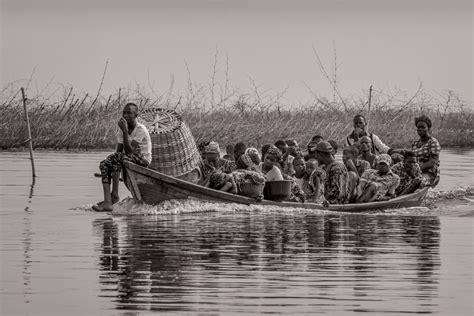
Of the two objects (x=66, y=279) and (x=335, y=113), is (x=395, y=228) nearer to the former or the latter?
(x=66, y=279)

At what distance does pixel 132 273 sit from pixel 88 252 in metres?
1.65

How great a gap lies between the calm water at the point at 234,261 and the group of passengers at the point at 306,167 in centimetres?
39

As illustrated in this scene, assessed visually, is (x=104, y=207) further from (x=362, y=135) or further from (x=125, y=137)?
(x=362, y=135)

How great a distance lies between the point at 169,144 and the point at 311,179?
197 centimetres

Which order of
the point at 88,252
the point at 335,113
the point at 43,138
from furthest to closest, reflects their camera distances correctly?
the point at 335,113
the point at 43,138
the point at 88,252

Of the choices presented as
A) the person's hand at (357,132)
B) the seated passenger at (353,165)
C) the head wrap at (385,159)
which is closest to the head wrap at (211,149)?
the seated passenger at (353,165)

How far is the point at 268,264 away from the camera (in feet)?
41.8

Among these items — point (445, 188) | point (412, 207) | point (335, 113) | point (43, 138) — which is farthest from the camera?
point (335, 113)

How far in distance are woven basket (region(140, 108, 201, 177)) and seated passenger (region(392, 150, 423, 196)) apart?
3.17 m

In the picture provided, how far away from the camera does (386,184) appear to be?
62.9ft

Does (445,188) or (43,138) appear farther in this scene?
(43,138)

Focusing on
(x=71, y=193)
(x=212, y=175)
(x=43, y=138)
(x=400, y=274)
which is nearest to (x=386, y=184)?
(x=212, y=175)

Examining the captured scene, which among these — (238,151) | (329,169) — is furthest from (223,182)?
(329,169)

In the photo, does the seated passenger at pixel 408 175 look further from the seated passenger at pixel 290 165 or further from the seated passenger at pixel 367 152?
the seated passenger at pixel 290 165
